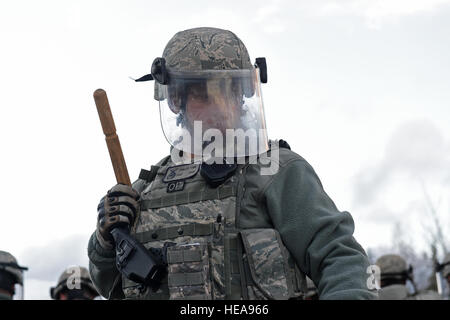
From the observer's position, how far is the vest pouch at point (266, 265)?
2967mm

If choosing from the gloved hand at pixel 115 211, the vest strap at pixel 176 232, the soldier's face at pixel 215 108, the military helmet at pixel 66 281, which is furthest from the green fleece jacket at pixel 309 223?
the military helmet at pixel 66 281

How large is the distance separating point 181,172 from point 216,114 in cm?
30

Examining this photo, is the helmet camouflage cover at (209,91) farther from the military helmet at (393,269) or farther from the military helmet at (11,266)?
the military helmet at (393,269)

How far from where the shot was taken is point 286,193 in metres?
3.06

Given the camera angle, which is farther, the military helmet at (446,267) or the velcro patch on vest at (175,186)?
the military helmet at (446,267)

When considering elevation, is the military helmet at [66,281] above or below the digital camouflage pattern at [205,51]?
above

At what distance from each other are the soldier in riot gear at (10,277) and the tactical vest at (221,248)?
351 centimetres

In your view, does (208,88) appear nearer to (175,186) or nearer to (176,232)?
(175,186)

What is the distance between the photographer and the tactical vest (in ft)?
9.78

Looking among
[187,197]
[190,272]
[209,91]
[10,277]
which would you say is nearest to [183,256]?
[190,272]

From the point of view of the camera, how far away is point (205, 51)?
11.2 feet
